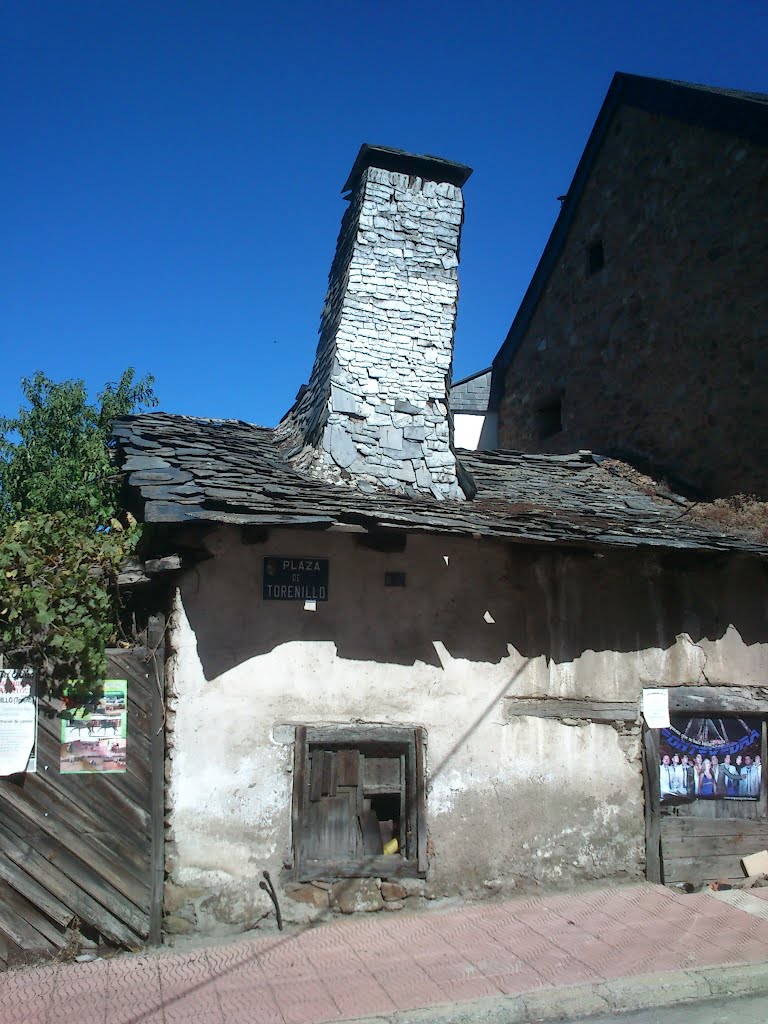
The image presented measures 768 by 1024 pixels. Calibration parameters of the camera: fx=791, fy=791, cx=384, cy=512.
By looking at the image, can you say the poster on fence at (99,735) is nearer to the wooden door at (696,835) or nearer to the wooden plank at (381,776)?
the wooden plank at (381,776)

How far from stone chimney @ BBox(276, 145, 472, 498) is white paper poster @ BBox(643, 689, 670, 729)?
2827 millimetres

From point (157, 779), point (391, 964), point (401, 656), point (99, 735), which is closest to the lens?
point (391, 964)

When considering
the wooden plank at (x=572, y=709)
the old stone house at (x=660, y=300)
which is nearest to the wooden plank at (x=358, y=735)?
→ the wooden plank at (x=572, y=709)

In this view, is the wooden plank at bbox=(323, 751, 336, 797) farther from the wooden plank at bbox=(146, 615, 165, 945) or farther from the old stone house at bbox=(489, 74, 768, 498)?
the old stone house at bbox=(489, 74, 768, 498)

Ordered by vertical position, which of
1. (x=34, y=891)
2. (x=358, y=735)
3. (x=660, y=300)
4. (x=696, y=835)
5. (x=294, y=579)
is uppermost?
(x=660, y=300)

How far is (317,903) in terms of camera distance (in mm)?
6270

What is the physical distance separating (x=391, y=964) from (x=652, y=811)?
319 centimetres

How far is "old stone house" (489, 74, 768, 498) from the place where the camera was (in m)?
10.4

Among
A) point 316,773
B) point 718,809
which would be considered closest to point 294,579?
point 316,773

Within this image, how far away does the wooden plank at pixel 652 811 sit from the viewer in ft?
24.4

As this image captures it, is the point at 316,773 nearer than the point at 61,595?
No

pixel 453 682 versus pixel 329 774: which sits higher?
pixel 453 682

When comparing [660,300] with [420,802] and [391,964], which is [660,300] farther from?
[391,964]

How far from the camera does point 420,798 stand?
6.68m
